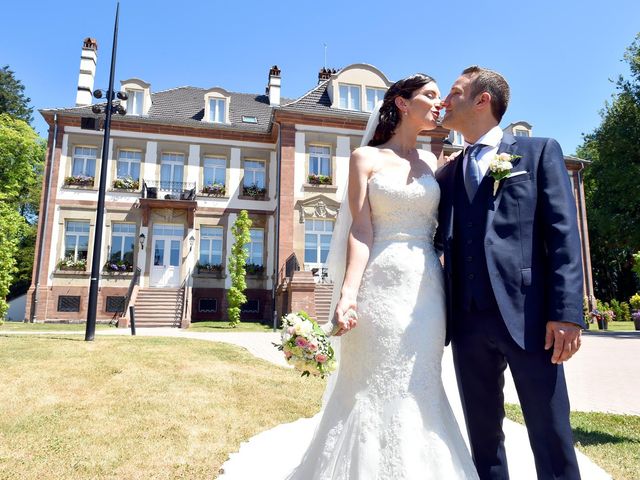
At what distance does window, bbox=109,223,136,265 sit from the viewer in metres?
21.9

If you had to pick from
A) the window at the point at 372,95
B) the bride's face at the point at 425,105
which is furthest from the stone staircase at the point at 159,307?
the bride's face at the point at 425,105

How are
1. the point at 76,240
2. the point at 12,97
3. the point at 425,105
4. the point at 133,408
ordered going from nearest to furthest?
the point at 425,105 < the point at 133,408 < the point at 76,240 < the point at 12,97

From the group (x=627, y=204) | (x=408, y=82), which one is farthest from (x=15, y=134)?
(x=627, y=204)

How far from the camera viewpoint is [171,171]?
2311cm

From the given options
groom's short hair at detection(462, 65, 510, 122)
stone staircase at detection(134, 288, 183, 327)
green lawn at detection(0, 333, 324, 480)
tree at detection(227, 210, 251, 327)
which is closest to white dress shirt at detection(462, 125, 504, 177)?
groom's short hair at detection(462, 65, 510, 122)

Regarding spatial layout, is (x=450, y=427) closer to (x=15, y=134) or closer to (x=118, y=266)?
(x=118, y=266)

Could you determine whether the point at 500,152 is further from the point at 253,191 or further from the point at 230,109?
the point at 230,109

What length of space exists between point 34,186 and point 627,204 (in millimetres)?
45355

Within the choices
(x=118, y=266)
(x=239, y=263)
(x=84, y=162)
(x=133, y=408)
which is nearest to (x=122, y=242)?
(x=118, y=266)

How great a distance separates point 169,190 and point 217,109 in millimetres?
5400

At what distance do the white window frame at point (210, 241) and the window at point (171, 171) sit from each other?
2640 mm

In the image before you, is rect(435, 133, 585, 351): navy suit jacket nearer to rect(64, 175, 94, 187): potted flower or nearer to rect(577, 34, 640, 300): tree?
rect(64, 175, 94, 187): potted flower

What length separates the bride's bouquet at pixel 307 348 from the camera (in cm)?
248

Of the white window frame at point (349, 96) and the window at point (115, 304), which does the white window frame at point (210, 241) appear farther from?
the white window frame at point (349, 96)
